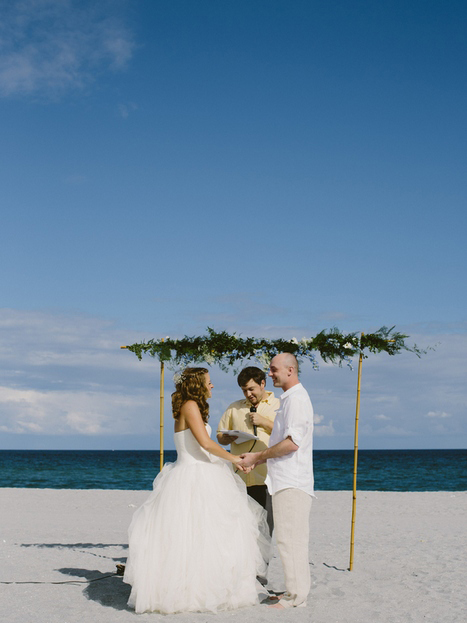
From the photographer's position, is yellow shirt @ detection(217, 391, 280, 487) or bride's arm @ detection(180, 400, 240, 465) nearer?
bride's arm @ detection(180, 400, 240, 465)

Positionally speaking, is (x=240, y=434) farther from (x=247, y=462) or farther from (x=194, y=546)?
(x=194, y=546)

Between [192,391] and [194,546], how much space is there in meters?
1.30

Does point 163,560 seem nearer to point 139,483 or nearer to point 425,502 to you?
point 425,502

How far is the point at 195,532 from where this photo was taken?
5.57 meters

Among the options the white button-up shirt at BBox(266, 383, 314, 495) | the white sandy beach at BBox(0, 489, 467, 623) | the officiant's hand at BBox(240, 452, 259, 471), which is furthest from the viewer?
the officiant's hand at BBox(240, 452, 259, 471)

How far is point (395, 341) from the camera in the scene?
7.55 metres

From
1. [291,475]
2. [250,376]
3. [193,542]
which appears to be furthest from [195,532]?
[250,376]

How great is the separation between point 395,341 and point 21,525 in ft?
27.5

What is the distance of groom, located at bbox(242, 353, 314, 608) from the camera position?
5.63 metres

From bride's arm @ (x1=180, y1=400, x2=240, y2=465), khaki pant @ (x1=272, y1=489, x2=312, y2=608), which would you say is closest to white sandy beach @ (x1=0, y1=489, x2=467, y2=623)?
khaki pant @ (x1=272, y1=489, x2=312, y2=608)

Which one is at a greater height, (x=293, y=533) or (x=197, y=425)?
(x=197, y=425)

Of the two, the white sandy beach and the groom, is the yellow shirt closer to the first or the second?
the groom

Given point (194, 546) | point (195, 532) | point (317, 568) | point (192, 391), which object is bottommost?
point (317, 568)

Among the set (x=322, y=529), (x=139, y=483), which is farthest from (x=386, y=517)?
(x=139, y=483)
